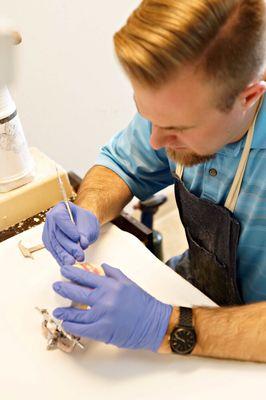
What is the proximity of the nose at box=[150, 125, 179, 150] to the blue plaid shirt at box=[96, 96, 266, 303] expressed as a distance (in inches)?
5.2

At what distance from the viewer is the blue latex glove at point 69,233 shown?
98cm

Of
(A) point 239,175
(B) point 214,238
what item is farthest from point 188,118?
(B) point 214,238

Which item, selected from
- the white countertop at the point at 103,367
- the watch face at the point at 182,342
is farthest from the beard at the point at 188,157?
the watch face at the point at 182,342

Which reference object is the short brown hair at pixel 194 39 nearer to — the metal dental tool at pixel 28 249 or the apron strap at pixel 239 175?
the apron strap at pixel 239 175

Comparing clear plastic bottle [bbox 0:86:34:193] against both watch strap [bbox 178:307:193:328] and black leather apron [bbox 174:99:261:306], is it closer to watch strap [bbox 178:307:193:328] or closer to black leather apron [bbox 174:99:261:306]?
black leather apron [bbox 174:99:261:306]

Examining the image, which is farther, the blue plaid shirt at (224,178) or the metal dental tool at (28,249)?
the metal dental tool at (28,249)

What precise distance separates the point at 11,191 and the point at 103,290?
51 cm

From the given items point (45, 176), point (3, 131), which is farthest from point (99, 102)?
point (3, 131)

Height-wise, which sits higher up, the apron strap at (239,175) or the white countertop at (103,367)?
the apron strap at (239,175)

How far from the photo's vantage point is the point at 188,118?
82 centimetres

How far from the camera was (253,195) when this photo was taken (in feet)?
3.13

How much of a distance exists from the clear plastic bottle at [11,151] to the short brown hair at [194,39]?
42 cm

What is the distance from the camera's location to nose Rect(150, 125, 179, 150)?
35.1 inches

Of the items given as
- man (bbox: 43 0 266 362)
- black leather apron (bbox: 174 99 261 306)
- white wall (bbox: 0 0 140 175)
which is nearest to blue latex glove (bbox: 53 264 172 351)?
man (bbox: 43 0 266 362)
